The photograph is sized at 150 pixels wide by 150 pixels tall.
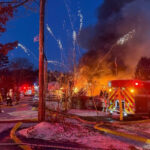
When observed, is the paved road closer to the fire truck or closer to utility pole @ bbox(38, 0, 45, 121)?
utility pole @ bbox(38, 0, 45, 121)

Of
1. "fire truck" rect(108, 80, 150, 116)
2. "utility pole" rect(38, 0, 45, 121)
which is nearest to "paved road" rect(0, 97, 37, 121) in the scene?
"utility pole" rect(38, 0, 45, 121)

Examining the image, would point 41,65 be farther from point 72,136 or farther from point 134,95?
point 134,95

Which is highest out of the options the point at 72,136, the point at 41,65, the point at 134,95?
the point at 41,65

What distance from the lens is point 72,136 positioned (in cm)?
623

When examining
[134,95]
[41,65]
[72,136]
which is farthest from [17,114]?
[134,95]

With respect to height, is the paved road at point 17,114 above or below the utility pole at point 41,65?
below

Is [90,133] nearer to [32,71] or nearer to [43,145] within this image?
[43,145]

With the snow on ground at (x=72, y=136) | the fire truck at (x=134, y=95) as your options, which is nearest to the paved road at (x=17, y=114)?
the snow on ground at (x=72, y=136)

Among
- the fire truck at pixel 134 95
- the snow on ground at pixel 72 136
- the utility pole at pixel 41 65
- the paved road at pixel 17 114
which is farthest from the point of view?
the paved road at pixel 17 114

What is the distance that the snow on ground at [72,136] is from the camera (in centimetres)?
543

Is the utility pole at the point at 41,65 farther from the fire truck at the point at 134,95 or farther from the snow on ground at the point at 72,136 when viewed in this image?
the fire truck at the point at 134,95

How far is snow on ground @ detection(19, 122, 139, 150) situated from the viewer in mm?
5434

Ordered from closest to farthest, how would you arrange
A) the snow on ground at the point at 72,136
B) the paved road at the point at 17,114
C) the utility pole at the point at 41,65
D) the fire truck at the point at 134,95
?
the snow on ground at the point at 72,136 < the utility pole at the point at 41,65 < the fire truck at the point at 134,95 < the paved road at the point at 17,114

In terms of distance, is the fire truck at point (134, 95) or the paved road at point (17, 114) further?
the paved road at point (17, 114)
